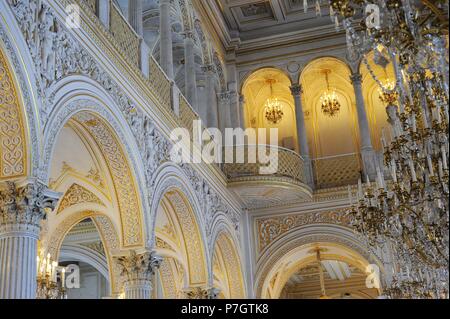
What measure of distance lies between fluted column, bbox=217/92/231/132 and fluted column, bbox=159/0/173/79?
4512 mm

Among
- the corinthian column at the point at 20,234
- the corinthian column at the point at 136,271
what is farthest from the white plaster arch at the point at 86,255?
the corinthian column at the point at 20,234

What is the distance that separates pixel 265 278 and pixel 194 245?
4104 millimetres

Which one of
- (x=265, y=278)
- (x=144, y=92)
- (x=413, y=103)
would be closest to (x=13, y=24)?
(x=144, y=92)

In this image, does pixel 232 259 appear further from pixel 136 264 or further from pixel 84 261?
Result: pixel 136 264

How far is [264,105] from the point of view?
63.9ft

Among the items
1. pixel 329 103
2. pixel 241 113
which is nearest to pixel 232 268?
pixel 241 113

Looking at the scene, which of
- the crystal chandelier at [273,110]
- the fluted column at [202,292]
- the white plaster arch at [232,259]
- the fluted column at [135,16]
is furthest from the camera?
the crystal chandelier at [273,110]

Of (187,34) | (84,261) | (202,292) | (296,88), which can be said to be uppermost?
(296,88)

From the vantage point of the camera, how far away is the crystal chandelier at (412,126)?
19.6 ft

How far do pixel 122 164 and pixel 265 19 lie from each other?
9.27 m

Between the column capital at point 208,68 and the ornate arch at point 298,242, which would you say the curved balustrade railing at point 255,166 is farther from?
the column capital at point 208,68

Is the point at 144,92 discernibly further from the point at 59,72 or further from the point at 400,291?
the point at 400,291

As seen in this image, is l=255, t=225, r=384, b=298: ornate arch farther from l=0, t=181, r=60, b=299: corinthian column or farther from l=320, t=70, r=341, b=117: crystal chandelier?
l=0, t=181, r=60, b=299: corinthian column

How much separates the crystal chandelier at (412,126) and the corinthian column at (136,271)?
9.68ft
